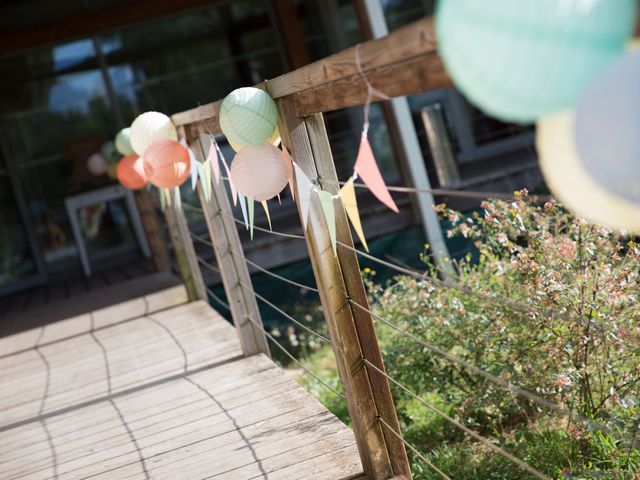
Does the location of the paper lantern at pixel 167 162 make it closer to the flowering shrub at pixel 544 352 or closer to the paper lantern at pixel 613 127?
the flowering shrub at pixel 544 352

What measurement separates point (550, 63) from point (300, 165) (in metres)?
1.30

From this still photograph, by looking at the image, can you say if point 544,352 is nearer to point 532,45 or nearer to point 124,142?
point 532,45

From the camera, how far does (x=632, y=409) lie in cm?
327

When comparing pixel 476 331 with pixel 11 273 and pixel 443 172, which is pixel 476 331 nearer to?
pixel 443 172

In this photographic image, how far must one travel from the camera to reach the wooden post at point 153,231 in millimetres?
8664

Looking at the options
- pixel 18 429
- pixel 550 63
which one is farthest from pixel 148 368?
pixel 550 63

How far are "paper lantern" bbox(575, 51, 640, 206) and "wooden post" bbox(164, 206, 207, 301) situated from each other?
4605mm

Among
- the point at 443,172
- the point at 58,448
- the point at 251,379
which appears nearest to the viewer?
the point at 58,448

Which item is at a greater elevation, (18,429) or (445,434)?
(18,429)

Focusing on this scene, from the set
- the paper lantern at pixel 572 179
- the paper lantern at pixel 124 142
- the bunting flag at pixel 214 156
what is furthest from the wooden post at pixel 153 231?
the paper lantern at pixel 572 179

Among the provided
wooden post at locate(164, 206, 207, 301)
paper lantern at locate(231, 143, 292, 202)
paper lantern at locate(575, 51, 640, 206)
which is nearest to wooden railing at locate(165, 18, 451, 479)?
paper lantern at locate(231, 143, 292, 202)

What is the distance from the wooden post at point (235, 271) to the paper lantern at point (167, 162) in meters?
0.08

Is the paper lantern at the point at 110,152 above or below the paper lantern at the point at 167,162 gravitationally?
above

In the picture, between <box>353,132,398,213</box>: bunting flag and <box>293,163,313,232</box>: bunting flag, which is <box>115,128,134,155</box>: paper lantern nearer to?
<box>293,163,313,232</box>: bunting flag
